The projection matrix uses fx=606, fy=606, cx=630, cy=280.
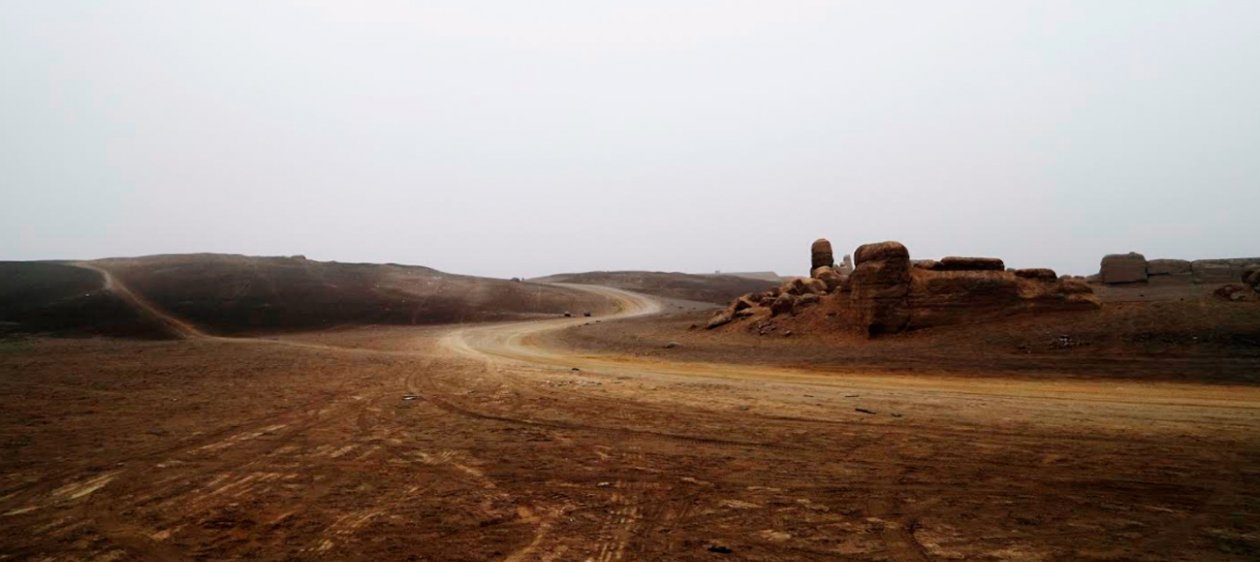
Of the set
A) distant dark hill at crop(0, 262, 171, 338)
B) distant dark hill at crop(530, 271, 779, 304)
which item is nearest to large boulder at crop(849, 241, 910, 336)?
distant dark hill at crop(0, 262, 171, 338)

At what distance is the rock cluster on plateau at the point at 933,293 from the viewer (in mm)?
19609

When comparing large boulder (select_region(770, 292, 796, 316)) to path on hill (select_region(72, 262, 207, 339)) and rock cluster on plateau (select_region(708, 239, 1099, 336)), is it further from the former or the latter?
path on hill (select_region(72, 262, 207, 339))

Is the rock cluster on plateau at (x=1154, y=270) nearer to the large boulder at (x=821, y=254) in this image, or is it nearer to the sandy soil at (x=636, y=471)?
the large boulder at (x=821, y=254)

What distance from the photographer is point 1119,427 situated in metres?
8.41

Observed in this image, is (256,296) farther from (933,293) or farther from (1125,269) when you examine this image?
(1125,269)

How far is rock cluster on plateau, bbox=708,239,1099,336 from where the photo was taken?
19.6 metres

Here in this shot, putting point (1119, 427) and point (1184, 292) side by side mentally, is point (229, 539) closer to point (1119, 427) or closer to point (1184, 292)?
point (1119, 427)

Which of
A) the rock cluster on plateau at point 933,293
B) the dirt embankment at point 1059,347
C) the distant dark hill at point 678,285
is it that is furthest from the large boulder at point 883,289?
the distant dark hill at point 678,285

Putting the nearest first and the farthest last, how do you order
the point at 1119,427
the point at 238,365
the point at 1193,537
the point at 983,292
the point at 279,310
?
1. the point at 1193,537
2. the point at 1119,427
3. the point at 238,365
4. the point at 983,292
5. the point at 279,310

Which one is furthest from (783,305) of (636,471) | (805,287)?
(636,471)

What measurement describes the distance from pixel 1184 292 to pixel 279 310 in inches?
2032

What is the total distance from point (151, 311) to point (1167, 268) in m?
61.3

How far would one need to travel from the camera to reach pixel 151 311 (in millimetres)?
36250

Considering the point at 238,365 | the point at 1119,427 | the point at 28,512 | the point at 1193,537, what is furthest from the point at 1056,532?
the point at 238,365
